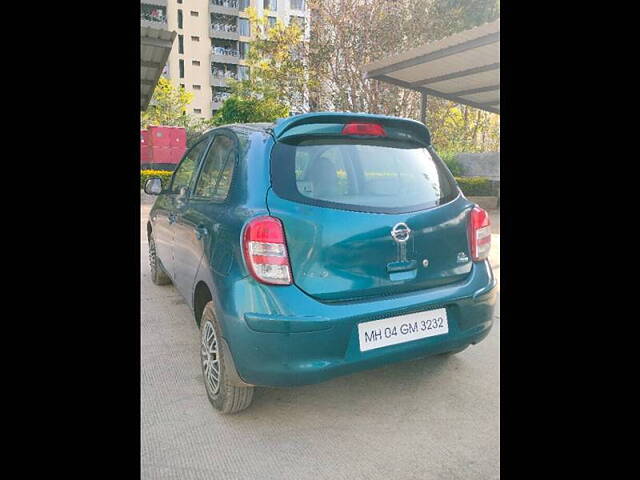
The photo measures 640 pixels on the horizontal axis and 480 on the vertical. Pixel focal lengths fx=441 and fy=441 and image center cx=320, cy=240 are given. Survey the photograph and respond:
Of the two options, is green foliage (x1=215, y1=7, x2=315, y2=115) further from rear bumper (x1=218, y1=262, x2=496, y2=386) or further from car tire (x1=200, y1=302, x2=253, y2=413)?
rear bumper (x1=218, y1=262, x2=496, y2=386)

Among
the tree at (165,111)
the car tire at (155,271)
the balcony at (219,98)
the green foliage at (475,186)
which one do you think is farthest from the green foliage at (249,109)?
the car tire at (155,271)

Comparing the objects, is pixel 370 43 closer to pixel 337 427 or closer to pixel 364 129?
pixel 364 129

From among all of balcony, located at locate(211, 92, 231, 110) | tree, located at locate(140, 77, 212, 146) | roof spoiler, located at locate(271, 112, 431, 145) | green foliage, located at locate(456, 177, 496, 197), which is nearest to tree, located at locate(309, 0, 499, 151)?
green foliage, located at locate(456, 177, 496, 197)

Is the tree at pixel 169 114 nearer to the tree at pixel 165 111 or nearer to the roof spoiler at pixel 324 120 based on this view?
the tree at pixel 165 111

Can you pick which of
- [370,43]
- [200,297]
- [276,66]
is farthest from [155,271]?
[276,66]

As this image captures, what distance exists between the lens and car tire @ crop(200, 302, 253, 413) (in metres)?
1.91

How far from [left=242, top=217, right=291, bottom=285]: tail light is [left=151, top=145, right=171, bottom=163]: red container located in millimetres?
15161

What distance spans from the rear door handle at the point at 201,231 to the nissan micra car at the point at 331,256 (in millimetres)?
12

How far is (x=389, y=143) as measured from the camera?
2.02 metres

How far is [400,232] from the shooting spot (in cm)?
175
